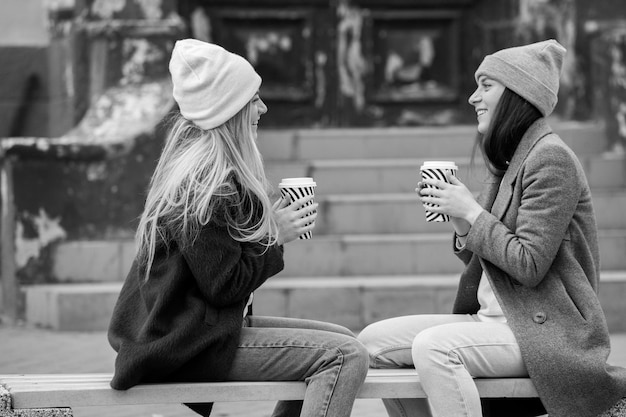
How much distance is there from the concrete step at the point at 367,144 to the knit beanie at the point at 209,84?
464 cm

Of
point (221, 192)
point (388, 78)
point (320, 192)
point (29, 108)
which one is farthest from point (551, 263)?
point (29, 108)

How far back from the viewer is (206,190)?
3318mm

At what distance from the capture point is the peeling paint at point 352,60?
8836 millimetres

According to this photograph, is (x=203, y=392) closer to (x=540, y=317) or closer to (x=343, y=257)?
(x=540, y=317)

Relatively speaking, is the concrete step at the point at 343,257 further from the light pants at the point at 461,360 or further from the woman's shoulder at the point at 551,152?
the woman's shoulder at the point at 551,152

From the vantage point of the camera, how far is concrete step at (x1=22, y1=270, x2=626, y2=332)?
20.9 ft

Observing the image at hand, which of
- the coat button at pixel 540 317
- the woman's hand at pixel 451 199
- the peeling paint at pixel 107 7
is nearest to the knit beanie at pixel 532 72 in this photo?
the woman's hand at pixel 451 199

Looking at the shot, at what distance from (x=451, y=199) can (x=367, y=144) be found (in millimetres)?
4826

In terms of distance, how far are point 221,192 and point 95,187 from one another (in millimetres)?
4017

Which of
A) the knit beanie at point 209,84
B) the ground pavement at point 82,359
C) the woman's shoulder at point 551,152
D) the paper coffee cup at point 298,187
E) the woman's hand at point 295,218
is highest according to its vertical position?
the knit beanie at point 209,84

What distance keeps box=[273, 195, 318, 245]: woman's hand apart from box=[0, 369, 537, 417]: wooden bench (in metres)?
0.46

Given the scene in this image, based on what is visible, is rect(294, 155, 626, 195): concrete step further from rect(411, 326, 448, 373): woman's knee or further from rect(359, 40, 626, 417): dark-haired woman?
rect(411, 326, 448, 373): woman's knee

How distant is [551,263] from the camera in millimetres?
3311

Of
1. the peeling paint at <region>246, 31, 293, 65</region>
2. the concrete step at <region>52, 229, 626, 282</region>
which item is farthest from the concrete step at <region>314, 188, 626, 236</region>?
the peeling paint at <region>246, 31, 293, 65</region>
